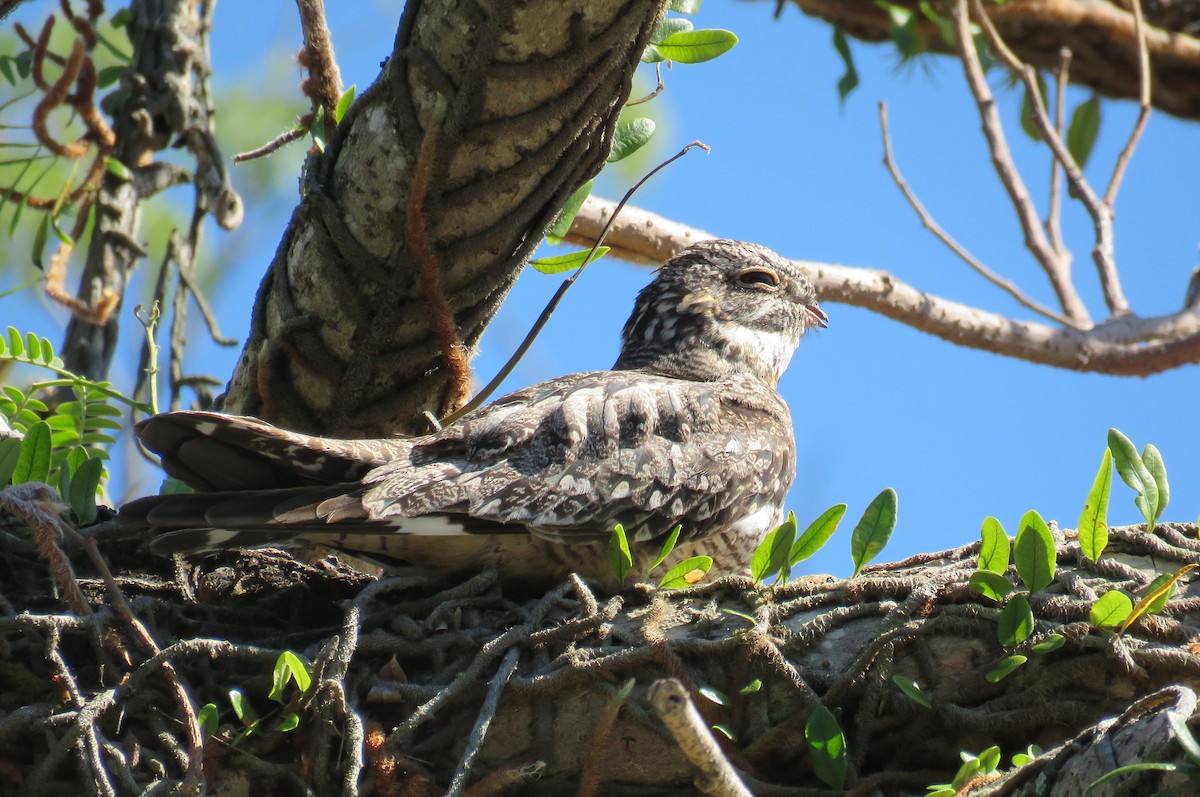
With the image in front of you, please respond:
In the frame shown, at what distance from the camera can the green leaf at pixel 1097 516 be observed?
Answer: 2639 millimetres

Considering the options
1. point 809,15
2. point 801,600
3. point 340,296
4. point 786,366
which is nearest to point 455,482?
point 340,296

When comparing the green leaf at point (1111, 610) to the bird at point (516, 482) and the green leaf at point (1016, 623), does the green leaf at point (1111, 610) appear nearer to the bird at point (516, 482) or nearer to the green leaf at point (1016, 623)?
the green leaf at point (1016, 623)

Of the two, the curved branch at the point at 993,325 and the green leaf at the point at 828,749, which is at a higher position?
the curved branch at the point at 993,325

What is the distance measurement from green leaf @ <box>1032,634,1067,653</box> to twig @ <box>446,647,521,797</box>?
1.06m

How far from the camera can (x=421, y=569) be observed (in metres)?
3.33

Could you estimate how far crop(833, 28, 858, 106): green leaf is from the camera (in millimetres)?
5797

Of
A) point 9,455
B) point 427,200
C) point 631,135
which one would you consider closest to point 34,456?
point 9,455

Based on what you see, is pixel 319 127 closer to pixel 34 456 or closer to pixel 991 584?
pixel 34 456

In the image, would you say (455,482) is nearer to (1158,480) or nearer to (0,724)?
(0,724)

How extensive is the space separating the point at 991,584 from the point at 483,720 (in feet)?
3.47

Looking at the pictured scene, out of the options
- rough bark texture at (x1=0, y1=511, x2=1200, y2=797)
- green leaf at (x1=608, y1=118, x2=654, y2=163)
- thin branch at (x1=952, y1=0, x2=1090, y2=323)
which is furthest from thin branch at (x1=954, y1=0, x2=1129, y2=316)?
rough bark texture at (x1=0, y1=511, x2=1200, y2=797)

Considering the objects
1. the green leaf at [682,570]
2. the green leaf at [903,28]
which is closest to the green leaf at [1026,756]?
the green leaf at [682,570]

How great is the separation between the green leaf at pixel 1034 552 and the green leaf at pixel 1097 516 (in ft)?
0.45

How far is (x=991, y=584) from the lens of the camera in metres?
2.66
